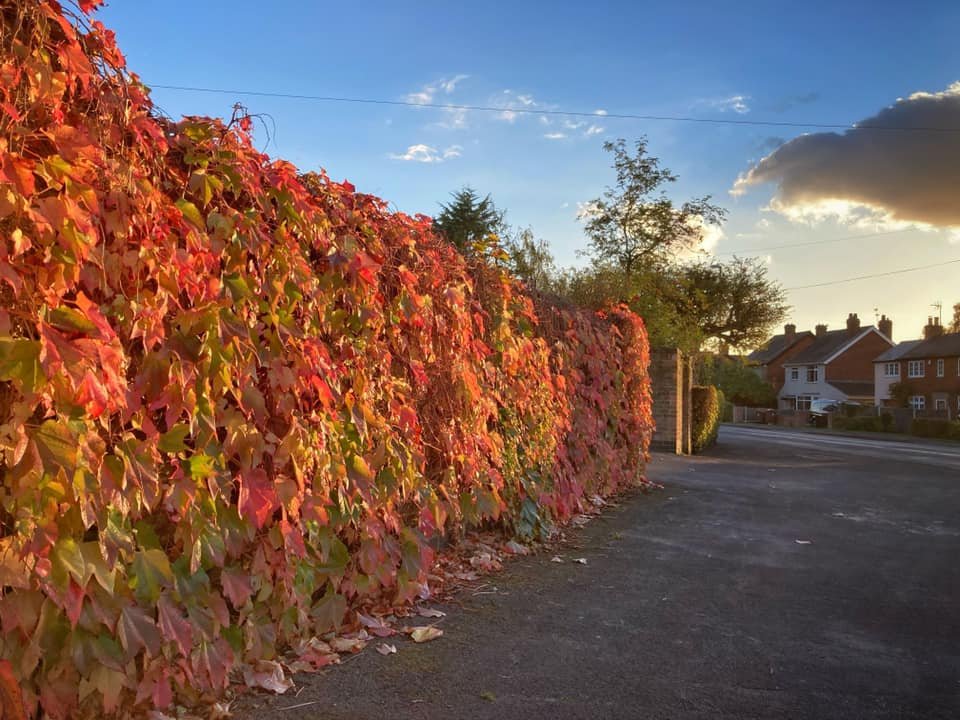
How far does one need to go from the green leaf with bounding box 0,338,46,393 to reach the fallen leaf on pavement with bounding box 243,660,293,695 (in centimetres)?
173

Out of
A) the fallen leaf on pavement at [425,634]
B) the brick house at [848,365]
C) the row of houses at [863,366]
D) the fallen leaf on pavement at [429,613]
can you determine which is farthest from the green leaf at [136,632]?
the brick house at [848,365]

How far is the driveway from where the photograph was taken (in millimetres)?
3354

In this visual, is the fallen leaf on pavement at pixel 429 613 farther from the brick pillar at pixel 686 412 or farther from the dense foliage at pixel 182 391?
the brick pillar at pixel 686 412

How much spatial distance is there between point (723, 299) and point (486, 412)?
111 feet

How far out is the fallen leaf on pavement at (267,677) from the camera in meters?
3.32

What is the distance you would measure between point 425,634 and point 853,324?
74.2 meters

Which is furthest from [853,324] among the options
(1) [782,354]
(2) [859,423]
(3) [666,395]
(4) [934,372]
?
(3) [666,395]

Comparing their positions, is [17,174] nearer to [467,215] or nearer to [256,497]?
[256,497]

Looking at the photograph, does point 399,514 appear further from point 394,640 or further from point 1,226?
point 1,226

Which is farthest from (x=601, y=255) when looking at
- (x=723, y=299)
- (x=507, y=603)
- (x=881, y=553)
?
(x=507, y=603)

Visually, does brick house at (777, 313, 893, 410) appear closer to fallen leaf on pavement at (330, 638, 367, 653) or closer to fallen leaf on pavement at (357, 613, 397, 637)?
fallen leaf on pavement at (357, 613, 397, 637)

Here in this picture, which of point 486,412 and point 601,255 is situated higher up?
point 601,255

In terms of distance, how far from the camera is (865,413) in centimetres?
4244

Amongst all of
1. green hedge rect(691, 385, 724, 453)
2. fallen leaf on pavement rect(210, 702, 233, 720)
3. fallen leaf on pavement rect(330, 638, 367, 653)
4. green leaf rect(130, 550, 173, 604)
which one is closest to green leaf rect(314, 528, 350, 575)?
fallen leaf on pavement rect(330, 638, 367, 653)
